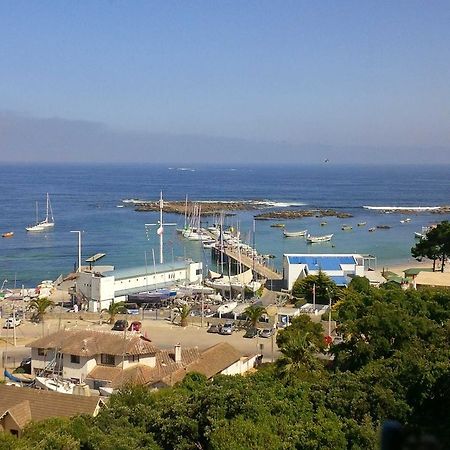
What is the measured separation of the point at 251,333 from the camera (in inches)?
1118

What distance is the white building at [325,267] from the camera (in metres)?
37.4

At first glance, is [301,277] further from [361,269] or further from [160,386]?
[160,386]

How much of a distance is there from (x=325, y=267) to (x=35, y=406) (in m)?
23.9

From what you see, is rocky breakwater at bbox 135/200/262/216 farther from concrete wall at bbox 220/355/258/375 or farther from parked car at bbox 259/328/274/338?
concrete wall at bbox 220/355/258/375

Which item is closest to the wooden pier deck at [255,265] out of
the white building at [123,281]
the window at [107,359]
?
the white building at [123,281]

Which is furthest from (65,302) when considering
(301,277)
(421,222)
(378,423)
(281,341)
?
(421,222)

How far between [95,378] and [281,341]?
6.37 metres

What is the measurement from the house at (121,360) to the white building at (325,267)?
1552cm

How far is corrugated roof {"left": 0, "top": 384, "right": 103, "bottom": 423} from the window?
418 centimetres

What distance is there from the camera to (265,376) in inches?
629

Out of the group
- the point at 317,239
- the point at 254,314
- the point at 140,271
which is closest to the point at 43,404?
the point at 254,314

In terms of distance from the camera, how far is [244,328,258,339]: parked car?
28.2 m

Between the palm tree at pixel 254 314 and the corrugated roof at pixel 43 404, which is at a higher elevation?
the corrugated roof at pixel 43 404

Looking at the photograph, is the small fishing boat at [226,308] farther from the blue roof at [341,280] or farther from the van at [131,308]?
the blue roof at [341,280]
